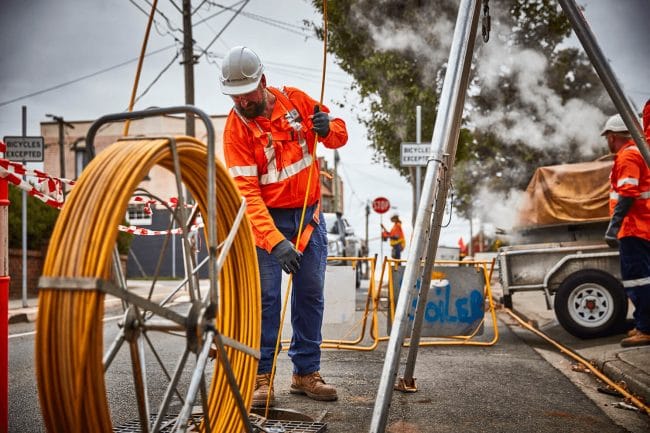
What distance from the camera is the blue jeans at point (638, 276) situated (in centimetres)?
643

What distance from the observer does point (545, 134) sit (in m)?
21.5

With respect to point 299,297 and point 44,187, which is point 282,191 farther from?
point 44,187

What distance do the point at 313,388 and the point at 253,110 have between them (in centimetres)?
173

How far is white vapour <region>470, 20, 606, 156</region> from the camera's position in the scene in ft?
69.2

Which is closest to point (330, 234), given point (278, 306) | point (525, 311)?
point (525, 311)

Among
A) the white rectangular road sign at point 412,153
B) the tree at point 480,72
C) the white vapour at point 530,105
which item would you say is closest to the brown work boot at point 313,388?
the white rectangular road sign at point 412,153

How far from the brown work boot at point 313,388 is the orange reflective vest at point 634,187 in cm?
354

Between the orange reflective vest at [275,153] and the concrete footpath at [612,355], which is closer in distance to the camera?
the orange reflective vest at [275,153]

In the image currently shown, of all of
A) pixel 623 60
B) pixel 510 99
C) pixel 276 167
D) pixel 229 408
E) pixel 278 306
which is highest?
pixel 510 99

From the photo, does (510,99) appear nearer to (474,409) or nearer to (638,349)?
(638,349)

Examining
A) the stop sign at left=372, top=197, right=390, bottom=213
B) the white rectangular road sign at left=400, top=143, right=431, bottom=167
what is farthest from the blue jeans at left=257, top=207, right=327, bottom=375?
the stop sign at left=372, top=197, right=390, bottom=213

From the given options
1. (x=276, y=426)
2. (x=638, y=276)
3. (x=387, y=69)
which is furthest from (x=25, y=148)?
(x=387, y=69)

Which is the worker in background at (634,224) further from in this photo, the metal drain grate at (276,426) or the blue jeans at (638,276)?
the metal drain grate at (276,426)

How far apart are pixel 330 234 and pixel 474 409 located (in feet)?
50.2
